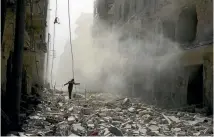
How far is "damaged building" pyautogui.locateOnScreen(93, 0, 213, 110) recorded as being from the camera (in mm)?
11828

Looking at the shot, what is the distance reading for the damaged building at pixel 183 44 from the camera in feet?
38.8

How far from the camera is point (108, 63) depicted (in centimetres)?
2858

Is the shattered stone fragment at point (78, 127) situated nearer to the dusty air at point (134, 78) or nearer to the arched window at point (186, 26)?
the dusty air at point (134, 78)

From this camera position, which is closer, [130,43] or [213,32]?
[213,32]

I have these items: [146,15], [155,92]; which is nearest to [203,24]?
[155,92]

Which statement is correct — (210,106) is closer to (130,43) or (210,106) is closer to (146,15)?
(146,15)

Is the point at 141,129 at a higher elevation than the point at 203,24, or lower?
lower

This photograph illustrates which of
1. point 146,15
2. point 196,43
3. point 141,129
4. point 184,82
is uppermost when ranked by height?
point 146,15

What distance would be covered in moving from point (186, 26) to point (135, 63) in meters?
6.31

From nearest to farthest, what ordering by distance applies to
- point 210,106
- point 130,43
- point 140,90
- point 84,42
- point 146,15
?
point 210,106 < point 146,15 < point 140,90 < point 130,43 < point 84,42

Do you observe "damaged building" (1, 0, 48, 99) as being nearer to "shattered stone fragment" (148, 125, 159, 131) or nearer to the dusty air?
the dusty air

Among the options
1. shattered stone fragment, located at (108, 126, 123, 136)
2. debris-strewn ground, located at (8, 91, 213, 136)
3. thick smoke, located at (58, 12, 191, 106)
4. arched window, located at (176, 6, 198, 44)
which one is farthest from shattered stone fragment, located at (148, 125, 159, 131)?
arched window, located at (176, 6, 198, 44)

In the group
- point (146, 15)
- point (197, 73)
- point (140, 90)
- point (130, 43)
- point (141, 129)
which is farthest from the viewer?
point (130, 43)

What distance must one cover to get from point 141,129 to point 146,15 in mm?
10855
